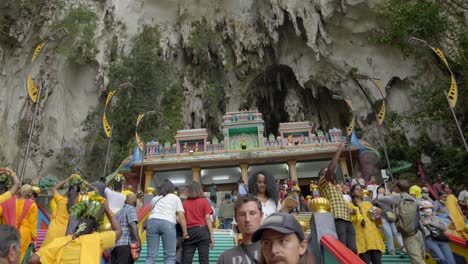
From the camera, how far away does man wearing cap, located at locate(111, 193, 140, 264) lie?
366 cm

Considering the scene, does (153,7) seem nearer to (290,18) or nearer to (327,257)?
(290,18)

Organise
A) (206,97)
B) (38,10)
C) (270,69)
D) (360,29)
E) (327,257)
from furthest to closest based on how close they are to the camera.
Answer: (270,69), (206,97), (360,29), (38,10), (327,257)

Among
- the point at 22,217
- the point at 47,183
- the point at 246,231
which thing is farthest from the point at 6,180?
the point at 47,183

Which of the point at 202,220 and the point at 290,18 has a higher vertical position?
the point at 290,18

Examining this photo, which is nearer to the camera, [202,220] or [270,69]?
[202,220]

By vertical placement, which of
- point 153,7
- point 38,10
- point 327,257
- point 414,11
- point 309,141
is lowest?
point 327,257

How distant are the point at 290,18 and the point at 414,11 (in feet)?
26.4

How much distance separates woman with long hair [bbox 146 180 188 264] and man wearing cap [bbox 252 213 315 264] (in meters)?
2.50

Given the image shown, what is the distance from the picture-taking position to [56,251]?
2711 mm

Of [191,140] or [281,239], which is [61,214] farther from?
[191,140]

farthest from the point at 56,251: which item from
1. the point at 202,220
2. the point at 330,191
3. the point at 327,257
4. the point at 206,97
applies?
the point at 206,97

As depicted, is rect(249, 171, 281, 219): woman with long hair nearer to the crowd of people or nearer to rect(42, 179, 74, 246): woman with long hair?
the crowd of people

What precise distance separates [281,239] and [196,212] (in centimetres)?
266

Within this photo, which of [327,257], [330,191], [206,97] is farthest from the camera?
[206,97]
